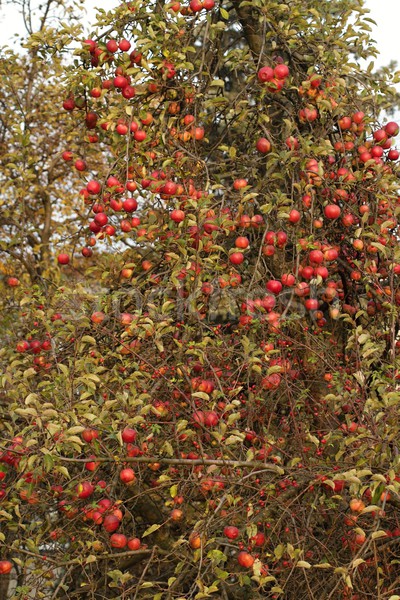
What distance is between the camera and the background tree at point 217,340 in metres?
3.02

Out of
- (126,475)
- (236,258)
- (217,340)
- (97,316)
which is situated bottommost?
(126,475)

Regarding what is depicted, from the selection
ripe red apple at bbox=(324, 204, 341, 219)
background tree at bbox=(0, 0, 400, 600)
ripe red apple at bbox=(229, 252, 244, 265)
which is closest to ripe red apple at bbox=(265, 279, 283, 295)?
background tree at bbox=(0, 0, 400, 600)

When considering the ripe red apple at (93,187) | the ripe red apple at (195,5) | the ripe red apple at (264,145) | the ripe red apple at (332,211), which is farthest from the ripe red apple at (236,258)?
the ripe red apple at (195,5)

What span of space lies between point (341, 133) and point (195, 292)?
1269 mm

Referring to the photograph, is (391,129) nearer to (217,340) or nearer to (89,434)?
(217,340)

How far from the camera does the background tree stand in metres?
3.02

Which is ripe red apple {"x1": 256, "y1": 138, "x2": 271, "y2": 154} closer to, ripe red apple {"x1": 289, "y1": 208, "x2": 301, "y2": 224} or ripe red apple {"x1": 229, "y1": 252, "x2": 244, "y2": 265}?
ripe red apple {"x1": 289, "y1": 208, "x2": 301, "y2": 224}

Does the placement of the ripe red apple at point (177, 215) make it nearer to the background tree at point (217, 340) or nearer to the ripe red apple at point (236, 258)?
the background tree at point (217, 340)

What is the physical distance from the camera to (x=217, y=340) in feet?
11.2

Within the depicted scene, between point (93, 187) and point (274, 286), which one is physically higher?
point (93, 187)

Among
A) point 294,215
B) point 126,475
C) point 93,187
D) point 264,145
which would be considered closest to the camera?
point 126,475

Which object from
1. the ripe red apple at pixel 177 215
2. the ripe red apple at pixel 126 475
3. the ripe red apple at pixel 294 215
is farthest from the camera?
the ripe red apple at pixel 294 215

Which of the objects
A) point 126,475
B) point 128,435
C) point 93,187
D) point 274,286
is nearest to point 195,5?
point 93,187

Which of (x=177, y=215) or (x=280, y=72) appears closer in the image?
(x=177, y=215)
